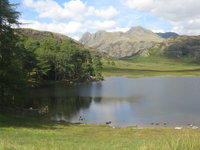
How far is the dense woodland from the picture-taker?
3744 cm

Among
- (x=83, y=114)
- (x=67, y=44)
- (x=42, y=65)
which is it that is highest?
(x=67, y=44)

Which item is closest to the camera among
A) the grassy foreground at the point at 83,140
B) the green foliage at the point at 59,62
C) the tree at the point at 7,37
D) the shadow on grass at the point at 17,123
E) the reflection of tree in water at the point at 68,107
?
the grassy foreground at the point at 83,140

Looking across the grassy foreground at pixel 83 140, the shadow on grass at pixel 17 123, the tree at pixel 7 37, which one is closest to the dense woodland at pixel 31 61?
the tree at pixel 7 37

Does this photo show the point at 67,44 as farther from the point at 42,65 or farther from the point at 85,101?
the point at 85,101

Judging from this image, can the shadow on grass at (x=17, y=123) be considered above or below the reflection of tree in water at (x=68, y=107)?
above

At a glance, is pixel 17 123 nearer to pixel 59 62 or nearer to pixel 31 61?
pixel 31 61

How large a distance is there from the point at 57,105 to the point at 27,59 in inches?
1721

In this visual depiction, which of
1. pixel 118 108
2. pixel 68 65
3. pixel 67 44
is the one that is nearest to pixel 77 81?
pixel 68 65

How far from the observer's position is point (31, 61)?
358 ft

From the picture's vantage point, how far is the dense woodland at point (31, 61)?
37.4 meters

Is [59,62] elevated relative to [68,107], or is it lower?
elevated

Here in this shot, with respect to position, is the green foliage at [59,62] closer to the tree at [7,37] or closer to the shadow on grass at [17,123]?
the tree at [7,37]

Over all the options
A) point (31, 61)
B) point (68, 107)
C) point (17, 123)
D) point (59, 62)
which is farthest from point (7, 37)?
point (59, 62)

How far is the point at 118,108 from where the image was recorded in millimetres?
67250
